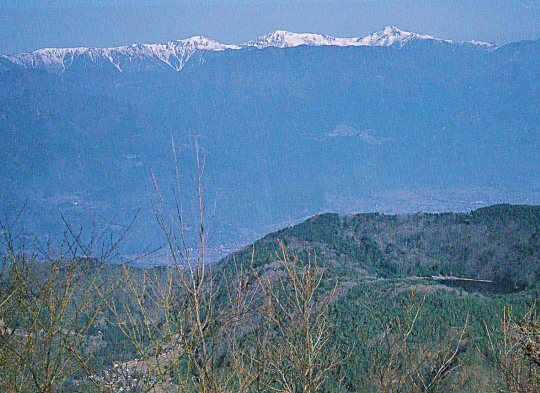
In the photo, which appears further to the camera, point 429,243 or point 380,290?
point 429,243

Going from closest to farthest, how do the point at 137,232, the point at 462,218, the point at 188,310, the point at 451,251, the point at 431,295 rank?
the point at 188,310 → the point at 431,295 → the point at 451,251 → the point at 462,218 → the point at 137,232

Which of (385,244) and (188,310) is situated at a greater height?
(188,310)

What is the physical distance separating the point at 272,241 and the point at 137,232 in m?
146

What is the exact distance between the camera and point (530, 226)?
5731 centimetres

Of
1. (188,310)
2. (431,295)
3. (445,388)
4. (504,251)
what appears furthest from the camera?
(504,251)

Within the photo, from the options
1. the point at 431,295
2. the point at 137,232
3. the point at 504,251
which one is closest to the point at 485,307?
the point at 431,295

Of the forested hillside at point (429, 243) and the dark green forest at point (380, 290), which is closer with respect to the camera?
the dark green forest at point (380, 290)

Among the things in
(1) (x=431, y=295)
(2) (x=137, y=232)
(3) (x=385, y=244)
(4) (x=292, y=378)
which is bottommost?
(2) (x=137, y=232)

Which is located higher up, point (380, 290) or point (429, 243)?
point (380, 290)

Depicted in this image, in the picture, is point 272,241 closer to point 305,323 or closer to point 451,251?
point 451,251

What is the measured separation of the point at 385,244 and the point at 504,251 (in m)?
15.2

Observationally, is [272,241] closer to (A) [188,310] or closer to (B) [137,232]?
(A) [188,310]

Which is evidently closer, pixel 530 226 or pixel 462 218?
pixel 530 226

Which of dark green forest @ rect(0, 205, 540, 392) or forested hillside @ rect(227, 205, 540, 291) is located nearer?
dark green forest @ rect(0, 205, 540, 392)
